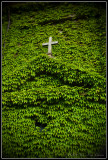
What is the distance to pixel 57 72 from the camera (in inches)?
167

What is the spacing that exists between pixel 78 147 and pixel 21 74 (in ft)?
11.3

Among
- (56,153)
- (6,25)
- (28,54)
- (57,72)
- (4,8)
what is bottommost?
(56,153)

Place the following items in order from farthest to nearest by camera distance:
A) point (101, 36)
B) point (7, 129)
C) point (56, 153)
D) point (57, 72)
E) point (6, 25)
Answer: point (6, 25) → point (101, 36) → point (57, 72) → point (7, 129) → point (56, 153)

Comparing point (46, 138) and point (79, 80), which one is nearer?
point (46, 138)

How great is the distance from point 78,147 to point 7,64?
16.4ft

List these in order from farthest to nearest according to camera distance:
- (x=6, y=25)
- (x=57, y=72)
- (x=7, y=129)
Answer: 1. (x=6, y=25)
2. (x=57, y=72)
3. (x=7, y=129)

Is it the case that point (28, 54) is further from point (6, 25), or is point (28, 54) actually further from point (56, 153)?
point (56, 153)

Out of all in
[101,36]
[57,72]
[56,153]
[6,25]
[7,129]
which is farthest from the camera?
[6,25]

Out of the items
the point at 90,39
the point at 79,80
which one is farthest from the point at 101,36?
the point at 79,80

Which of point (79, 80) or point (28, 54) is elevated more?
point (28, 54)

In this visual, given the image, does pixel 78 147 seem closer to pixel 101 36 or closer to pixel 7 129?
pixel 7 129

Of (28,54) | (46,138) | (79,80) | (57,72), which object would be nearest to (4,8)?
(28,54)

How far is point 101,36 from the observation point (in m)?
5.55

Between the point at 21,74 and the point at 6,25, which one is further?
the point at 6,25
